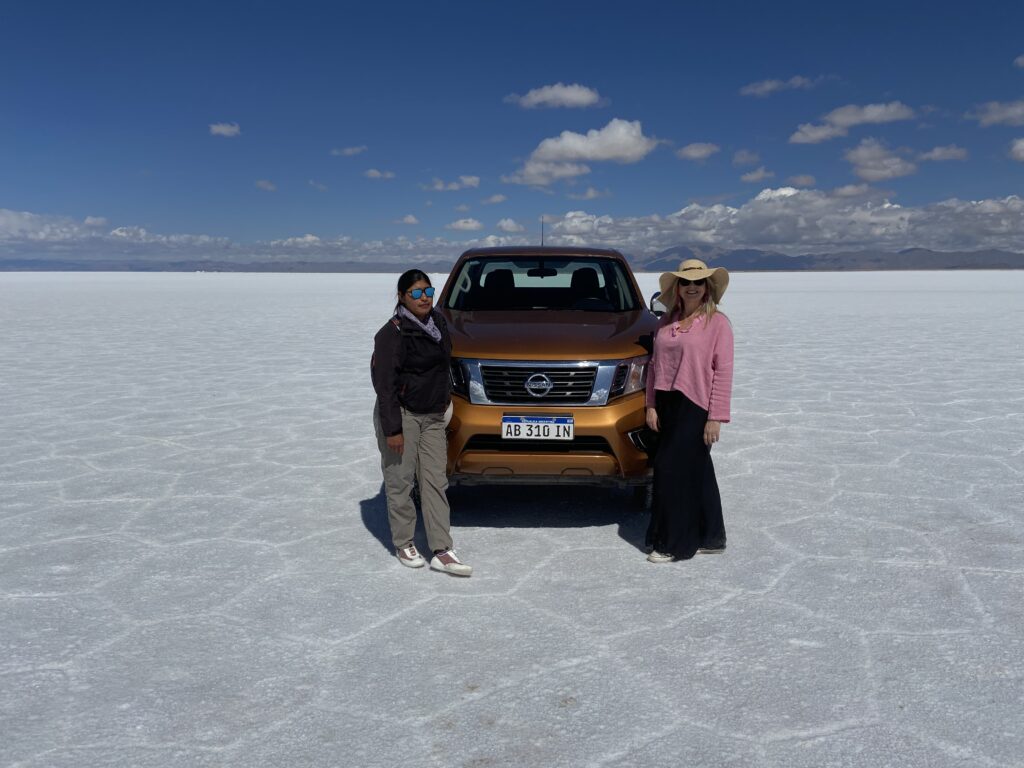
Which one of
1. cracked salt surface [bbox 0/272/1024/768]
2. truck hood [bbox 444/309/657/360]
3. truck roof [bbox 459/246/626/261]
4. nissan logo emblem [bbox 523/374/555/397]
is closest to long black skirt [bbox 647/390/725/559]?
cracked salt surface [bbox 0/272/1024/768]

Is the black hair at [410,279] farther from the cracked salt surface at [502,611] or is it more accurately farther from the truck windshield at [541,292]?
the truck windshield at [541,292]

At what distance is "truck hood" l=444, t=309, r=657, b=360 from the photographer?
176 inches

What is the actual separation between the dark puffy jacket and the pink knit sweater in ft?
3.83

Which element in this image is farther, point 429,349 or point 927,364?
point 927,364

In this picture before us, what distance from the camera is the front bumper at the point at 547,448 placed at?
436cm

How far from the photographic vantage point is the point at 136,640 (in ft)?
11.4

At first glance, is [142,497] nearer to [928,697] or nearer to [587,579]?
[587,579]

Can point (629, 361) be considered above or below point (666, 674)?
above

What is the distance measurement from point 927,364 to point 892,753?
10928 mm

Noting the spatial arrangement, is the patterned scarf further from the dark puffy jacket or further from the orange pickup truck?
the orange pickup truck

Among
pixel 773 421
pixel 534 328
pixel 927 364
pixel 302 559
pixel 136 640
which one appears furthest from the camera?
pixel 927 364

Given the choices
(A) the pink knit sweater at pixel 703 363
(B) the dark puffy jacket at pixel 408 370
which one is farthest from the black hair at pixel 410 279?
(A) the pink knit sweater at pixel 703 363

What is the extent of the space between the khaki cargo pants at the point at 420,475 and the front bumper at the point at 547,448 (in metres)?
0.17

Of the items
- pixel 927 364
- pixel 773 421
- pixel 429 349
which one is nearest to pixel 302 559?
pixel 429 349
